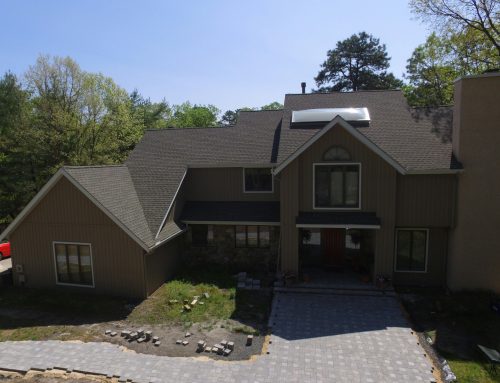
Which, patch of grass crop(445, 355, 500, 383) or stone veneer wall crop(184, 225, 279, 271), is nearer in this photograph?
patch of grass crop(445, 355, 500, 383)

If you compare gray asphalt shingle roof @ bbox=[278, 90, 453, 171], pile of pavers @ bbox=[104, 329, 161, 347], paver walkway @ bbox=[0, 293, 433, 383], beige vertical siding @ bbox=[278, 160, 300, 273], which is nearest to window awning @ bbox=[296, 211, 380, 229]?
beige vertical siding @ bbox=[278, 160, 300, 273]

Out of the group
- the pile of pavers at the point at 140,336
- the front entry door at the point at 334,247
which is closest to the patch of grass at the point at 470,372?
the front entry door at the point at 334,247

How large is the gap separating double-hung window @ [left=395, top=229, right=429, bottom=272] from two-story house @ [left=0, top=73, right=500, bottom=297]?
5cm

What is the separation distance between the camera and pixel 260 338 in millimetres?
11703

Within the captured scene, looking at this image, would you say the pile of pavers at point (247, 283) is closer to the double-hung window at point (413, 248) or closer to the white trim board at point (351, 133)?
the white trim board at point (351, 133)

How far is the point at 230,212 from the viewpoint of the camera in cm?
1820

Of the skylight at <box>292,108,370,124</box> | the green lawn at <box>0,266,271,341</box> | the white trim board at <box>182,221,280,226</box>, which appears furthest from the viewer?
the skylight at <box>292,108,370,124</box>

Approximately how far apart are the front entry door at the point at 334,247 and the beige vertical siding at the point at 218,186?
10.9 feet

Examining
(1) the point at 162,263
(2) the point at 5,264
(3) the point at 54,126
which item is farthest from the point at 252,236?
(3) the point at 54,126

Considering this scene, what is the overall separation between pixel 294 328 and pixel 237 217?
6.67 metres

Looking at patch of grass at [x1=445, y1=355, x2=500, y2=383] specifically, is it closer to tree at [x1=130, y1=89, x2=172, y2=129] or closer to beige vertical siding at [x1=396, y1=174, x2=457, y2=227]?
beige vertical siding at [x1=396, y1=174, x2=457, y2=227]

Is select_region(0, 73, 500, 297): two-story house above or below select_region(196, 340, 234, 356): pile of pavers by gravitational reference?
above

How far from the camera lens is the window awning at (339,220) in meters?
15.2

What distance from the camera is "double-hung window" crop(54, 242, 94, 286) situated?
15.4 meters
